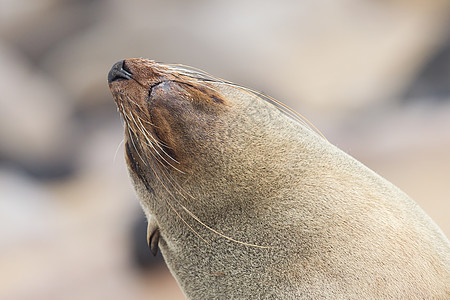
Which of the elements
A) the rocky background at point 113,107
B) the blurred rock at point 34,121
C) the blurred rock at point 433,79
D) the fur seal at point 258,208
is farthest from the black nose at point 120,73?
the blurred rock at point 34,121

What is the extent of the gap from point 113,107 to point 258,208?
159 inches

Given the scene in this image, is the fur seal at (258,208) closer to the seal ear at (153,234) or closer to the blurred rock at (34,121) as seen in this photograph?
the seal ear at (153,234)

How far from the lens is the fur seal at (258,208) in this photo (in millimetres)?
1199

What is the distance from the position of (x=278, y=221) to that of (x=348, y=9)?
3744 millimetres

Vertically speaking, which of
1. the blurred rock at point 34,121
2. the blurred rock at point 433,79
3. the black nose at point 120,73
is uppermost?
the blurred rock at point 433,79

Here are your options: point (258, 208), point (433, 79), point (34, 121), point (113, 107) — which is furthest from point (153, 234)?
point (34, 121)

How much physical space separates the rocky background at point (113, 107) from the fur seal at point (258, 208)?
2231mm

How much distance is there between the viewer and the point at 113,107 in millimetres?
5051

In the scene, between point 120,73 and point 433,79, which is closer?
point 120,73

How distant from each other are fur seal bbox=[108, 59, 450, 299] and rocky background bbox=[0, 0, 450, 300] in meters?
2.23

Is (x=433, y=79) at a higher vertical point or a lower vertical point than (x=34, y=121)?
higher

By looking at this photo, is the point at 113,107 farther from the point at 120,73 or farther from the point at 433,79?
the point at 120,73

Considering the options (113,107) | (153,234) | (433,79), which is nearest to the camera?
(153,234)

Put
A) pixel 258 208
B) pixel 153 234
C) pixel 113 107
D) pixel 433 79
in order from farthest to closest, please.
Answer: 1. pixel 113 107
2. pixel 433 79
3. pixel 153 234
4. pixel 258 208
